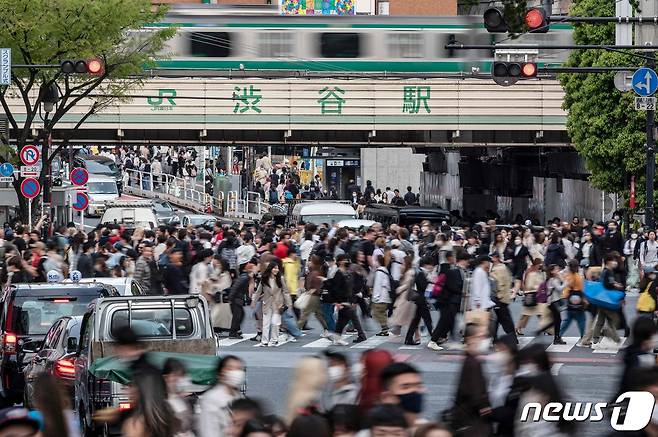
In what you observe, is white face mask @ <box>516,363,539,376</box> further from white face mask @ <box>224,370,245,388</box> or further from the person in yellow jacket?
the person in yellow jacket

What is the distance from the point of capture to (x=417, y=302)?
24.3 m

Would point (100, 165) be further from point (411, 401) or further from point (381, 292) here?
point (411, 401)

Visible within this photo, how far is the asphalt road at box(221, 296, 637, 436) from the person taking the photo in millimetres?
18516

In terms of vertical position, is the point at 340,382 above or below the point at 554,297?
above

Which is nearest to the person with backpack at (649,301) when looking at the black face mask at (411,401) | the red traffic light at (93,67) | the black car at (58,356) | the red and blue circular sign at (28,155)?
the black car at (58,356)

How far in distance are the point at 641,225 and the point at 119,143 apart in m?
22.7

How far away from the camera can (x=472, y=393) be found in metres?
11.7

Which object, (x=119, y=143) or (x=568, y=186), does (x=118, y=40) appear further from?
(x=568, y=186)

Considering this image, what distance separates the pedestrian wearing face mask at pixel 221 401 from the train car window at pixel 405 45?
42578 millimetres

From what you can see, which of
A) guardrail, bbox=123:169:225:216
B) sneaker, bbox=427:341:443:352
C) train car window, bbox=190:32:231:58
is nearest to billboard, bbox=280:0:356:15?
guardrail, bbox=123:169:225:216

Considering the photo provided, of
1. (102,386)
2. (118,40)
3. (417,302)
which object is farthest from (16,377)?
(118,40)

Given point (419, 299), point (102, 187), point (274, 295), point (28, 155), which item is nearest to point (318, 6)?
point (102, 187)

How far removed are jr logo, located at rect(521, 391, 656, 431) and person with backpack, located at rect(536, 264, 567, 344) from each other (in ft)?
44.0

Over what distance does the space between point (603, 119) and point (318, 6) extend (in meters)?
40.5
